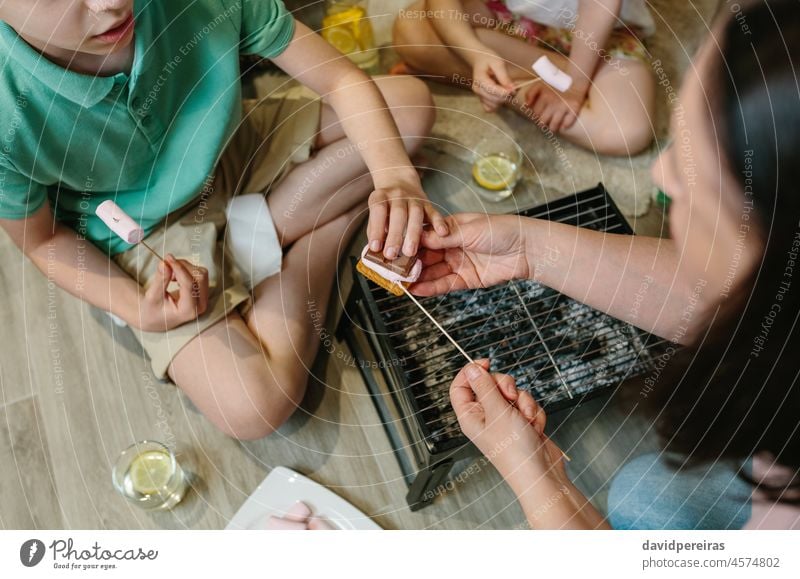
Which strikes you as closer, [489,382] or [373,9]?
[489,382]

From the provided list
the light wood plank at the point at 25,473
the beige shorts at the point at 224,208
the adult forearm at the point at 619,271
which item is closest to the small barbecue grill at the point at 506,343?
the adult forearm at the point at 619,271

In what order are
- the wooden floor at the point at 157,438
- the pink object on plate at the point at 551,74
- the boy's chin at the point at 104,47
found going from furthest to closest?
the pink object on plate at the point at 551,74 → the wooden floor at the point at 157,438 → the boy's chin at the point at 104,47

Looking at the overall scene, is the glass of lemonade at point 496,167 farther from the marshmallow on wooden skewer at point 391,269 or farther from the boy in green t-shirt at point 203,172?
the marshmallow on wooden skewer at point 391,269

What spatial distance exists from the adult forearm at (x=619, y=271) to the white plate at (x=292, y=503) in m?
0.38

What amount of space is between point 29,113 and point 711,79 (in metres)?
0.68

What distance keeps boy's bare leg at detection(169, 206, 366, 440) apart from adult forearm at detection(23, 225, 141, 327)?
89 millimetres

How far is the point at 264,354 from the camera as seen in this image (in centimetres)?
85

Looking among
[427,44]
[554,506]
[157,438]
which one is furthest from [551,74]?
[157,438]

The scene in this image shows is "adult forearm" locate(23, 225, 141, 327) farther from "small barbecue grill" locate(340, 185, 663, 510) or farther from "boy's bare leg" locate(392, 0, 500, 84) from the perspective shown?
"boy's bare leg" locate(392, 0, 500, 84)

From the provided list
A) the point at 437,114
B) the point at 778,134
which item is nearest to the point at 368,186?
the point at 437,114

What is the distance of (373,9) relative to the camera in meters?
1.16

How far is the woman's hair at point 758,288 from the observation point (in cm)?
63
